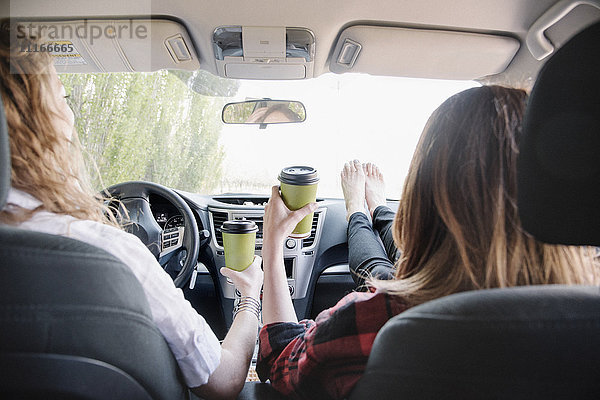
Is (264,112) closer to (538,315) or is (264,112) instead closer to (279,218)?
(279,218)

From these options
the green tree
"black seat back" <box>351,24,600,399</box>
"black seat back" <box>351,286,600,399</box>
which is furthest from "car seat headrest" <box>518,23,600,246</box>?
the green tree

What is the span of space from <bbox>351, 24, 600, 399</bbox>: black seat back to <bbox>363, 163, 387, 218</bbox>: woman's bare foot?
5.06 feet

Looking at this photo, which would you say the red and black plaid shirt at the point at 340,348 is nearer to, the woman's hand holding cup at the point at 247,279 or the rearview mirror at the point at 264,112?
the woman's hand holding cup at the point at 247,279

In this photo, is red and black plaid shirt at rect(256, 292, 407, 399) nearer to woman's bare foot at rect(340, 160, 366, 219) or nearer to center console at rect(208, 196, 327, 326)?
woman's bare foot at rect(340, 160, 366, 219)

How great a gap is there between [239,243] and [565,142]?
45.4 inches

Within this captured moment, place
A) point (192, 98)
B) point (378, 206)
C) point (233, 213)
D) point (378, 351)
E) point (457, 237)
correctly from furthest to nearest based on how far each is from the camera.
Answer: point (192, 98)
point (233, 213)
point (378, 206)
point (457, 237)
point (378, 351)

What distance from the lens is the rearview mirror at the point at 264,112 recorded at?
9.78ft

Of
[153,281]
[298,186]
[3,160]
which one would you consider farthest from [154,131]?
[3,160]

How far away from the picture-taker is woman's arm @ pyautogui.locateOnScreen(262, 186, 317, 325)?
1.58m

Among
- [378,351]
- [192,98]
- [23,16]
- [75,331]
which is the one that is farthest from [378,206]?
[192,98]

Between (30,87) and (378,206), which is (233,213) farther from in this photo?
(30,87)

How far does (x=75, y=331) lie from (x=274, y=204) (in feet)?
2.96

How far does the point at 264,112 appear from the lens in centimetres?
302

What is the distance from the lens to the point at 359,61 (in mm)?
2742
